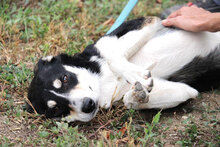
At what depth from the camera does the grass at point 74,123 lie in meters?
3.36

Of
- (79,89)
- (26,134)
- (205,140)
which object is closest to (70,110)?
(79,89)

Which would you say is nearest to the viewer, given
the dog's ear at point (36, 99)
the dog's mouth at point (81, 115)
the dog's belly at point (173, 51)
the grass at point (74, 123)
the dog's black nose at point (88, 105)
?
the grass at point (74, 123)

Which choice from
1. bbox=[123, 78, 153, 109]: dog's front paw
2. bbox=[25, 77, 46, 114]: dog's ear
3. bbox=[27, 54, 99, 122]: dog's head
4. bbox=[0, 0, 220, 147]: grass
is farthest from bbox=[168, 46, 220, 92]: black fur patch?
bbox=[25, 77, 46, 114]: dog's ear

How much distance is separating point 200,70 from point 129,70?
1.04 meters

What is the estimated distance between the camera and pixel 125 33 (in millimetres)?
4188

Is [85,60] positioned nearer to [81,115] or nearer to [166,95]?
[81,115]

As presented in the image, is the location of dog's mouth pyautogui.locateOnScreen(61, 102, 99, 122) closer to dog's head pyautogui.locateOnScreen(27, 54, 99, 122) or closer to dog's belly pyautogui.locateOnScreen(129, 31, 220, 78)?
dog's head pyautogui.locateOnScreen(27, 54, 99, 122)

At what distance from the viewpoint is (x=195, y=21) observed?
3939mm

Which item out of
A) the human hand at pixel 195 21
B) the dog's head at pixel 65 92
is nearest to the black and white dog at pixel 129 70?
the dog's head at pixel 65 92

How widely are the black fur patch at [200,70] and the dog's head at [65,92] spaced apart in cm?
111

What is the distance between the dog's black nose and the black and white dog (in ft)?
0.05

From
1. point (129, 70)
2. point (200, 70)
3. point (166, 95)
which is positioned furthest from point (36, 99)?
point (200, 70)

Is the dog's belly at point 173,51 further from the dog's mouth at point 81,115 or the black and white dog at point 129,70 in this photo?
the dog's mouth at point 81,115

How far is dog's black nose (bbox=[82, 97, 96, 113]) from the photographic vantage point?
3.51m
